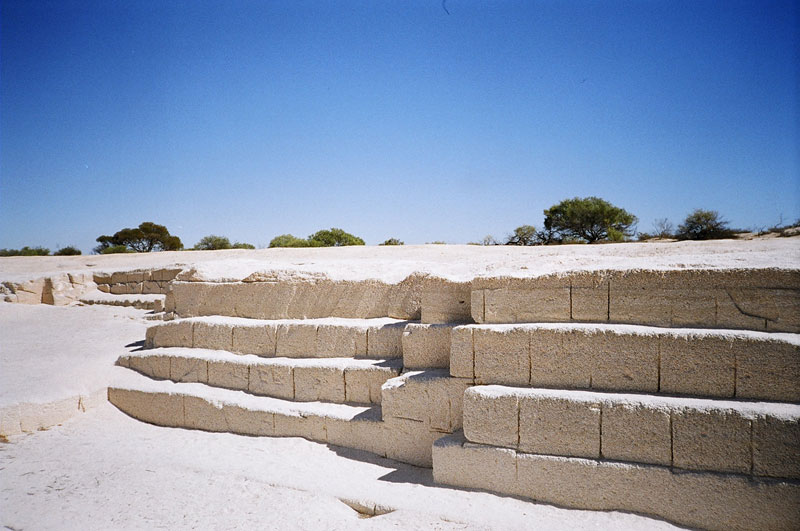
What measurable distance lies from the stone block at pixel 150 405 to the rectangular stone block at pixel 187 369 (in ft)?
1.33

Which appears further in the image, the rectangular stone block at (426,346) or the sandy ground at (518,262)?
the rectangular stone block at (426,346)

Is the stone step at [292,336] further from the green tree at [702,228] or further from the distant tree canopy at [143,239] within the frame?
the distant tree canopy at [143,239]

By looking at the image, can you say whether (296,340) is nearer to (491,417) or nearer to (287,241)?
(491,417)

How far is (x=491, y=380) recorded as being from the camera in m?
4.23

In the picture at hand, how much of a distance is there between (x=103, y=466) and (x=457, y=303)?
413 cm

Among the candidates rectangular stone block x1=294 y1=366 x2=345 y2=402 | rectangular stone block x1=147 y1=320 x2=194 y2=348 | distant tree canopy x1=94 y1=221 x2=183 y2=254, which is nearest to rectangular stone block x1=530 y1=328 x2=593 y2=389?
rectangular stone block x1=294 y1=366 x2=345 y2=402

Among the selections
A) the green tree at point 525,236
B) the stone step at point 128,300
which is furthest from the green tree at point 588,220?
the stone step at point 128,300

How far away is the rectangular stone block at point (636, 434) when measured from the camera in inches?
136

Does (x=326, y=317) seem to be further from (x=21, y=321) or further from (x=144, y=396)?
(x=21, y=321)

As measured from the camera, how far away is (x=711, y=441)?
131 inches

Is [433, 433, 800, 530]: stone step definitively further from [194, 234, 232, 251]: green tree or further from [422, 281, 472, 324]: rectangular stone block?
[194, 234, 232, 251]: green tree

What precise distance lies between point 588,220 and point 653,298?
65.0 ft

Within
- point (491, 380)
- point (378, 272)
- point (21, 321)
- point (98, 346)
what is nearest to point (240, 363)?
point (378, 272)

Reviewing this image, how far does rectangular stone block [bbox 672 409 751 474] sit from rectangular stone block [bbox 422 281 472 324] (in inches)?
82.7
